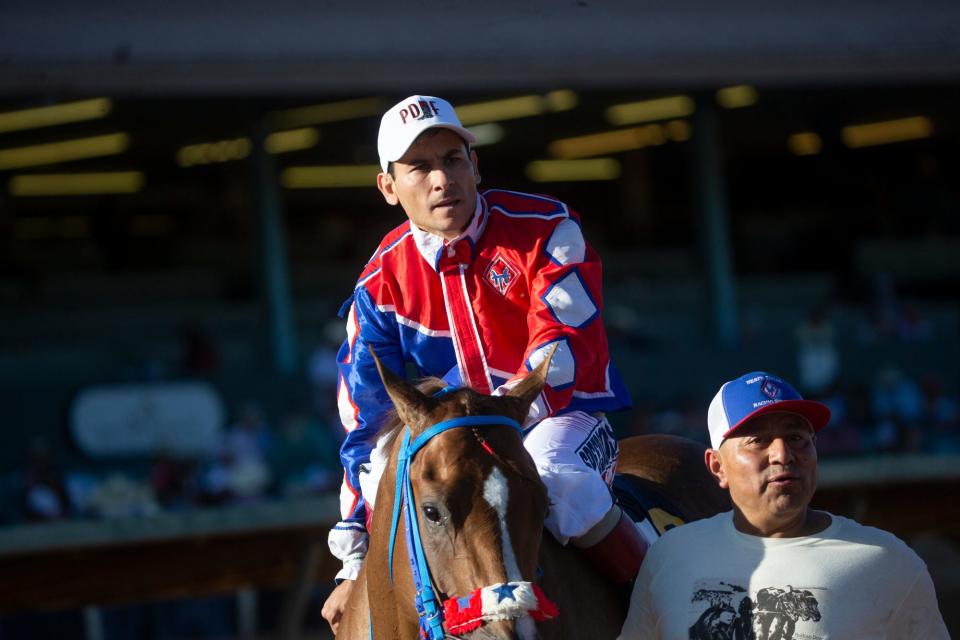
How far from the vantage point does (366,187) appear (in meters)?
22.8

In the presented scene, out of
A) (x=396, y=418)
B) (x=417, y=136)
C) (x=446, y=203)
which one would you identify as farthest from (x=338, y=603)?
(x=417, y=136)

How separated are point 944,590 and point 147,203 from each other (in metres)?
14.7

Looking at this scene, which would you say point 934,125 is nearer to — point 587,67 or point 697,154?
point 697,154

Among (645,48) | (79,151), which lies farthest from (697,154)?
(645,48)

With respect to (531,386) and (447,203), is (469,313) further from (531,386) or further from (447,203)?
(531,386)

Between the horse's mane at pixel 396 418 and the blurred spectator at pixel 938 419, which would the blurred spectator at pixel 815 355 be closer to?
the blurred spectator at pixel 938 419

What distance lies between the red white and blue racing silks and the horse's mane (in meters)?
0.13

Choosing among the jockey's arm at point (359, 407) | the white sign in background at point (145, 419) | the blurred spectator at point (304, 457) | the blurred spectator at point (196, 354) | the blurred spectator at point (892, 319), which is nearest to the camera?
the jockey's arm at point (359, 407)

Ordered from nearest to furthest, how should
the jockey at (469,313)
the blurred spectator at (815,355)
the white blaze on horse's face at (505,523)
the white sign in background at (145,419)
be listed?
the white blaze on horse's face at (505,523), the jockey at (469,313), the white sign in background at (145,419), the blurred spectator at (815,355)

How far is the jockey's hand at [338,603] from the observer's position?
3756mm

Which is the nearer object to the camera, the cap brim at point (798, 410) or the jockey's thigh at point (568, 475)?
the cap brim at point (798, 410)

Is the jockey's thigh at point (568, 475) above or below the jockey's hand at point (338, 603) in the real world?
above

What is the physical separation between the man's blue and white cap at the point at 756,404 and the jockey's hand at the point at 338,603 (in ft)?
4.12

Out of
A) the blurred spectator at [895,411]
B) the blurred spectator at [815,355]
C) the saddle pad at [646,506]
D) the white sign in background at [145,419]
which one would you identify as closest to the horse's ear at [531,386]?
the saddle pad at [646,506]
